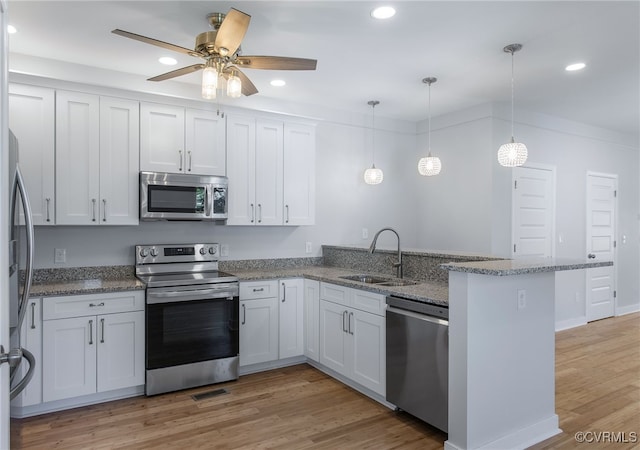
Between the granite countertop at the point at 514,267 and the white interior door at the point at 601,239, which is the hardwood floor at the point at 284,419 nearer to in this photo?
the granite countertop at the point at 514,267

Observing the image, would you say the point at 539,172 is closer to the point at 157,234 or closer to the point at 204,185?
the point at 204,185

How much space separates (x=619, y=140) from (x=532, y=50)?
407 centimetres

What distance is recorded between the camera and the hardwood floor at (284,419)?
8.34ft

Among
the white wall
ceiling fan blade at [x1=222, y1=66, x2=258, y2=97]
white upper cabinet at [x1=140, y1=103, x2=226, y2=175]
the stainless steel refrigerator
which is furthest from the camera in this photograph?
the white wall

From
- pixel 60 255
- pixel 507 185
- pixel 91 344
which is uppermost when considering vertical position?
pixel 507 185

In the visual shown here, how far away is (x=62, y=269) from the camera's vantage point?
135 inches

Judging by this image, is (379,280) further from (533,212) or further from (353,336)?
(533,212)

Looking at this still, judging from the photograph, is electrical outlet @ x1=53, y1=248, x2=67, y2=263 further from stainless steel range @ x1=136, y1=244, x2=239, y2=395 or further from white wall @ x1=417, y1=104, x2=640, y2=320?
white wall @ x1=417, y1=104, x2=640, y2=320

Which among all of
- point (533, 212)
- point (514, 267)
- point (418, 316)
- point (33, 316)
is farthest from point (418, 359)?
point (533, 212)

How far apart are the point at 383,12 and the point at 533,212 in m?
3.45

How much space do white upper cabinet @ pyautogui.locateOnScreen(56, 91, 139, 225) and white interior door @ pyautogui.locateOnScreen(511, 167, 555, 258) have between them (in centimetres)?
399

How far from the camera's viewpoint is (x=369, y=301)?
308 centimetres

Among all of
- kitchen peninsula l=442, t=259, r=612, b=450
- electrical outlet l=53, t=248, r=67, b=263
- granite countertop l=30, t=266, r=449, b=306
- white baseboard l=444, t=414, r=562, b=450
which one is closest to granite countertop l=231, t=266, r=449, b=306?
granite countertop l=30, t=266, r=449, b=306

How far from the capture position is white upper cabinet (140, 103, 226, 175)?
3.52 m
